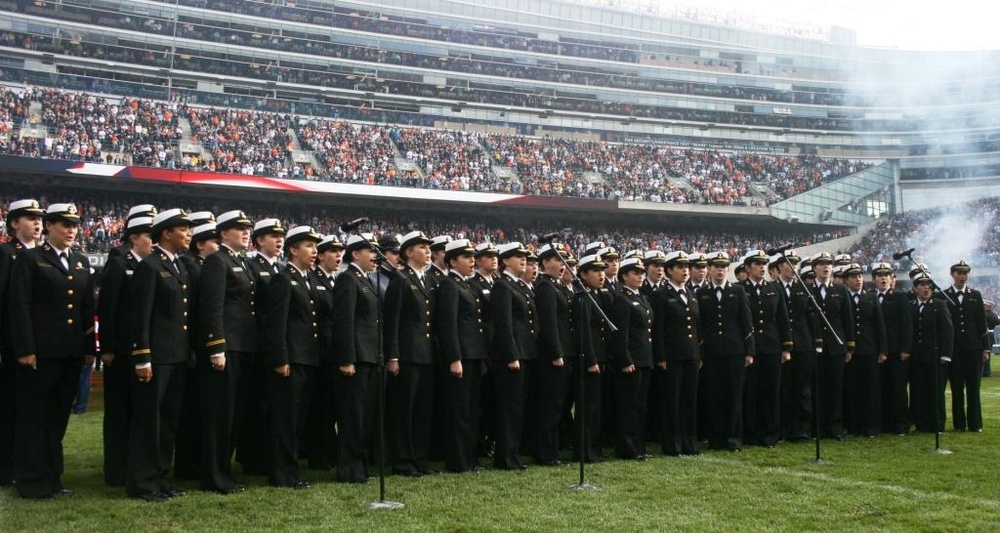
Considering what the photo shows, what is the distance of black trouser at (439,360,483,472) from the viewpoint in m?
8.15

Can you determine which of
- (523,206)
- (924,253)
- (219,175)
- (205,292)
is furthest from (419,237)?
(924,253)

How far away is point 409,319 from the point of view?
324 inches

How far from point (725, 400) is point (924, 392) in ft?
10.8

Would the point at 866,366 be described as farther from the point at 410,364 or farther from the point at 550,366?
the point at 410,364

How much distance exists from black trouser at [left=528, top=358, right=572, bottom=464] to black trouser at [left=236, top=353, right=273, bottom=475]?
8.67 ft

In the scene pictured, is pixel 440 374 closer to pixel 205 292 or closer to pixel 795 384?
pixel 205 292

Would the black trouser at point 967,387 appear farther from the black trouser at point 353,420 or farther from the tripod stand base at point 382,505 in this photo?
the tripod stand base at point 382,505

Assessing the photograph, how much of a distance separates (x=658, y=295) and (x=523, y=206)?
2870 cm

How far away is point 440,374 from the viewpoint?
27.7 ft

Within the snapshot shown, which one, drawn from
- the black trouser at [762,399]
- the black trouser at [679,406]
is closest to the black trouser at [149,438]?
the black trouser at [679,406]

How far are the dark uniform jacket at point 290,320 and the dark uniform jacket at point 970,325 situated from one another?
28.5 feet

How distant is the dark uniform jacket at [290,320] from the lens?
7281 millimetres

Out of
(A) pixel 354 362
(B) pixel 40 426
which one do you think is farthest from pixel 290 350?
(B) pixel 40 426

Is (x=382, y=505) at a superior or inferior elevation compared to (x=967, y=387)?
inferior
